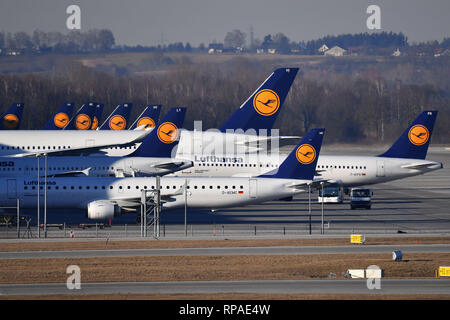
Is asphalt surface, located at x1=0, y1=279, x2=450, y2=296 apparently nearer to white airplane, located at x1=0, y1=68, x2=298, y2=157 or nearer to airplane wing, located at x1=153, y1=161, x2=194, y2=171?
airplane wing, located at x1=153, y1=161, x2=194, y2=171

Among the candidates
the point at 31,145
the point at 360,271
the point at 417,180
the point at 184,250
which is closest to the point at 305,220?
the point at 184,250

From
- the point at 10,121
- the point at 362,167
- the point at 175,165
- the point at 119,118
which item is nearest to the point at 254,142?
the point at 175,165

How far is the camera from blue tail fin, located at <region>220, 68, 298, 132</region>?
80000 mm

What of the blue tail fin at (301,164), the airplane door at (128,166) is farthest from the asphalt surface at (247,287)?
the airplane door at (128,166)

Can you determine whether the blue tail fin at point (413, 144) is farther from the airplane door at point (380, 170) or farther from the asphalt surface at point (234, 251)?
the asphalt surface at point (234, 251)

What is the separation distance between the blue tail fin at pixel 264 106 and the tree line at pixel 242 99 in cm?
8526

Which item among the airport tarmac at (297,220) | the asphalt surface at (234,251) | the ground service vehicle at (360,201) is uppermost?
the ground service vehicle at (360,201)

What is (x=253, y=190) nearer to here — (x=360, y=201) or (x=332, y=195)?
(x=360, y=201)

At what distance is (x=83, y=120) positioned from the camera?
121 meters

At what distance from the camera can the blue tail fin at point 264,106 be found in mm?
80000

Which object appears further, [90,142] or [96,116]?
[96,116]

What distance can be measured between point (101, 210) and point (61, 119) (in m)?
64.5

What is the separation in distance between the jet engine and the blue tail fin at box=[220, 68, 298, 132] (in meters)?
20.7
